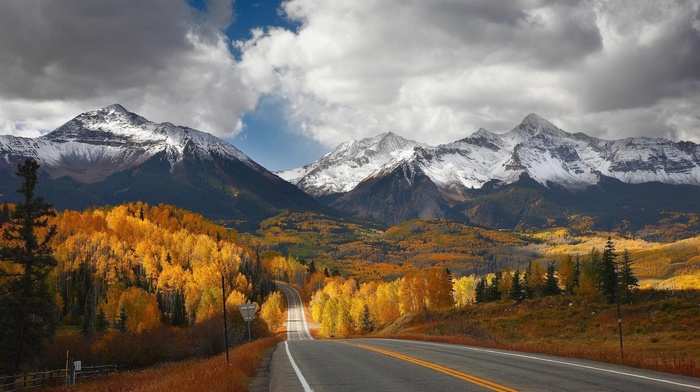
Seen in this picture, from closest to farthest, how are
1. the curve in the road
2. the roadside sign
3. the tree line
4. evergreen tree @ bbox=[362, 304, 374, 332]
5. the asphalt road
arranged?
the asphalt road < the roadside sign < the tree line < evergreen tree @ bbox=[362, 304, 374, 332] < the curve in the road

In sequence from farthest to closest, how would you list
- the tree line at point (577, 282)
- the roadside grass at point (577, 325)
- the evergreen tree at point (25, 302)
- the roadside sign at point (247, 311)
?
the tree line at point (577, 282) < the evergreen tree at point (25, 302) < the roadside grass at point (577, 325) < the roadside sign at point (247, 311)

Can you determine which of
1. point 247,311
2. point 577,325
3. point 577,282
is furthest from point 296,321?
point 247,311

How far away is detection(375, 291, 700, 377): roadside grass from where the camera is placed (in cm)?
4588

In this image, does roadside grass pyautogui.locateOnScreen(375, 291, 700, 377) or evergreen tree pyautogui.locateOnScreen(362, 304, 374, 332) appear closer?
roadside grass pyautogui.locateOnScreen(375, 291, 700, 377)

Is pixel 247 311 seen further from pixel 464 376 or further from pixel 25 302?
pixel 25 302

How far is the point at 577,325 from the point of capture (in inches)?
2685

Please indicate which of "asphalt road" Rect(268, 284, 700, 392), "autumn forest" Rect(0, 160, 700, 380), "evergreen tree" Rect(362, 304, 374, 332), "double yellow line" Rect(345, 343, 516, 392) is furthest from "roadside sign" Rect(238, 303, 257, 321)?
"evergreen tree" Rect(362, 304, 374, 332)

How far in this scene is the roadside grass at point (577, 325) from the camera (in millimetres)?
45875

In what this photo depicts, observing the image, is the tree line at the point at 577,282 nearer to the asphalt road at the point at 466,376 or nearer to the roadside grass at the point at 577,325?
the roadside grass at the point at 577,325

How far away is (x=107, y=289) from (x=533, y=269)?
10900cm

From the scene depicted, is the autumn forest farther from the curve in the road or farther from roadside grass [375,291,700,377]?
the curve in the road

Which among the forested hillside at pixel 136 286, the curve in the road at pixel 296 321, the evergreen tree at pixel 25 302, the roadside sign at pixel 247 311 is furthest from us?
the curve in the road at pixel 296 321

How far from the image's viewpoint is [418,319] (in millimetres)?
94000

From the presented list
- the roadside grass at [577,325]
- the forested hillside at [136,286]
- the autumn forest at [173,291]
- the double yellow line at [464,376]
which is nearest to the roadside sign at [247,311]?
the double yellow line at [464,376]
